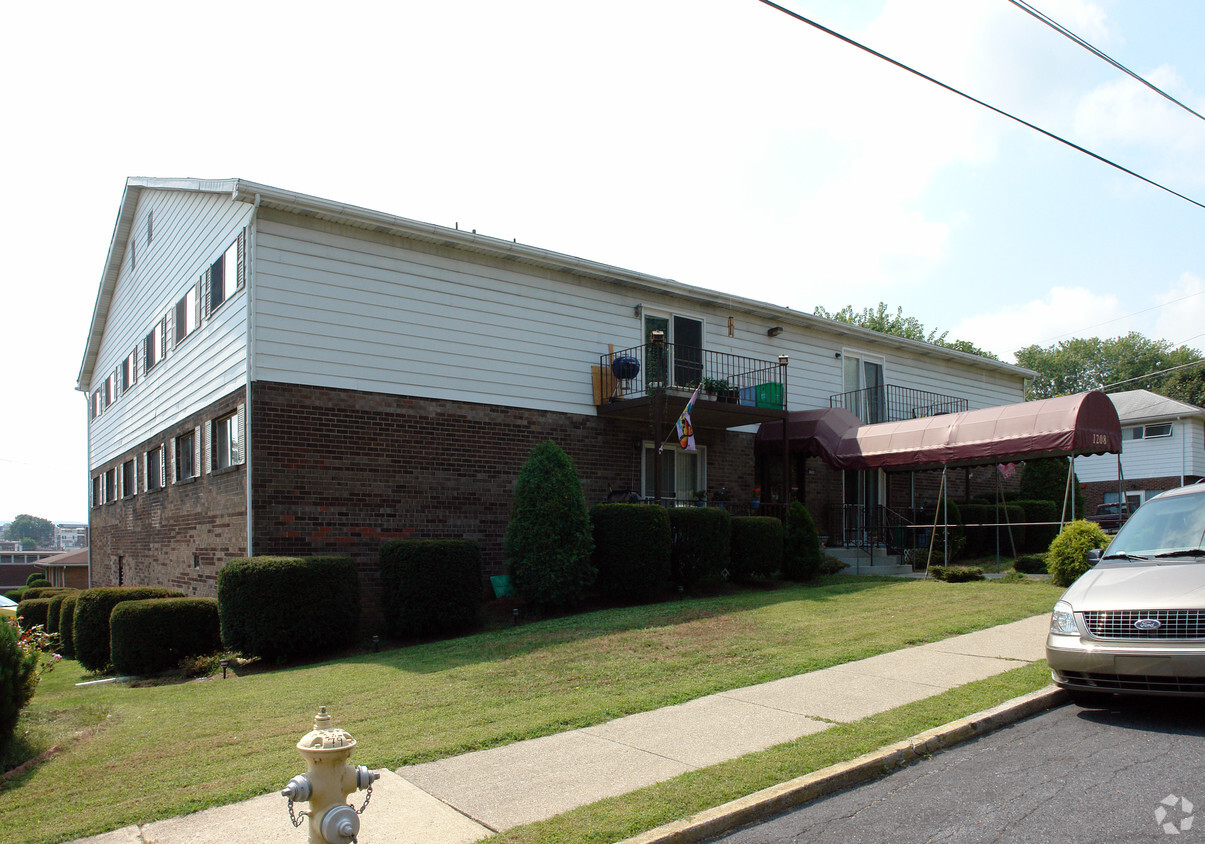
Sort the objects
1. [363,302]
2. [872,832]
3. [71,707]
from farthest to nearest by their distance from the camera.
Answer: [363,302]
[71,707]
[872,832]

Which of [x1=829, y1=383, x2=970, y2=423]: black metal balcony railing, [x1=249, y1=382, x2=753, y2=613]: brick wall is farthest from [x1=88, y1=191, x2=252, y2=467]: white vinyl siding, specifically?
[x1=829, y1=383, x2=970, y2=423]: black metal balcony railing

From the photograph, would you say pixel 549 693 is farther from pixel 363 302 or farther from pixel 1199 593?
pixel 363 302

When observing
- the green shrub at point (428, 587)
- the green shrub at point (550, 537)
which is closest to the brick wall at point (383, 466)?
the green shrub at point (428, 587)

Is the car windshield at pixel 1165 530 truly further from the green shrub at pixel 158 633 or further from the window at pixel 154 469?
the window at pixel 154 469

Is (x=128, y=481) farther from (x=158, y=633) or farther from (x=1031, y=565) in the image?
(x=1031, y=565)

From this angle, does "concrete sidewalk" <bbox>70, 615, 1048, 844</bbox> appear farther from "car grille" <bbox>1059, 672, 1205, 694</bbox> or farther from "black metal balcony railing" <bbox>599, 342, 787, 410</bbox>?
"black metal balcony railing" <bbox>599, 342, 787, 410</bbox>

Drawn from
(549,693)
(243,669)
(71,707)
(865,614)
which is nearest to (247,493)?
(243,669)

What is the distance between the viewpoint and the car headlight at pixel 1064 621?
6164 millimetres

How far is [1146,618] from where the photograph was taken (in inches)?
228

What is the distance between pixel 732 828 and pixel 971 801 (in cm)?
136

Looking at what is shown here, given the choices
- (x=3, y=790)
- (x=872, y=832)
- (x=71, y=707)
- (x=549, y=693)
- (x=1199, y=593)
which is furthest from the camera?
(x=71, y=707)

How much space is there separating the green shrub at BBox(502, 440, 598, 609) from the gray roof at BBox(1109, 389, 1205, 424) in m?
29.4

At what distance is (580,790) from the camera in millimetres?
4824

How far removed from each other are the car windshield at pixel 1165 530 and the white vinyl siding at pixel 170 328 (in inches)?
466
